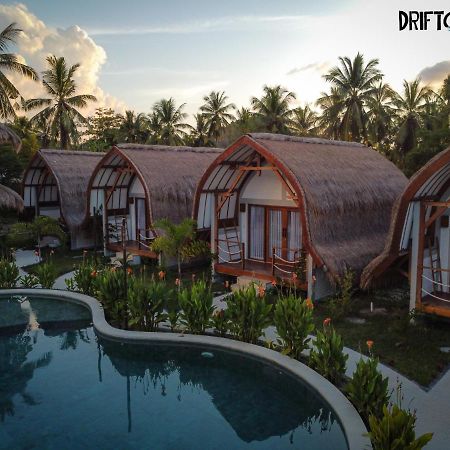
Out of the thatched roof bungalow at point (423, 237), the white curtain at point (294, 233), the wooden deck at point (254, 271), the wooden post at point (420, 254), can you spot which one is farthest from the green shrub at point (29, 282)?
the wooden post at point (420, 254)

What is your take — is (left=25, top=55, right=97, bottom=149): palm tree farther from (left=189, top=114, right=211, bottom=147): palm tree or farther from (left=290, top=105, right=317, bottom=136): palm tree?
(left=290, top=105, right=317, bottom=136): palm tree

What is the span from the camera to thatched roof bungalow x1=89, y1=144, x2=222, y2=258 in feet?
63.0

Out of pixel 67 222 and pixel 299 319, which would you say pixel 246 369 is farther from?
pixel 67 222

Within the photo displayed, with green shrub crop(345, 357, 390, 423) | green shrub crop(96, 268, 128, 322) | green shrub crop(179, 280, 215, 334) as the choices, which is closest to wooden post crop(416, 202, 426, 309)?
green shrub crop(345, 357, 390, 423)

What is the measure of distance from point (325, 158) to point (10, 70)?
59.2ft

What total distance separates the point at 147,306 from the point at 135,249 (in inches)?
328

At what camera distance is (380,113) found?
39375 mm

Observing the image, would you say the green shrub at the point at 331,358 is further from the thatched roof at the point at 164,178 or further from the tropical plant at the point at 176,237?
the thatched roof at the point at 164,178

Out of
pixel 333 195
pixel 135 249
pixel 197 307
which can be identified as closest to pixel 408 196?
pixel 333 195

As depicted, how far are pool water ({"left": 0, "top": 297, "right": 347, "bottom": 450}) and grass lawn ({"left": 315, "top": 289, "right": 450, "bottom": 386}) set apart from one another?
1928mm

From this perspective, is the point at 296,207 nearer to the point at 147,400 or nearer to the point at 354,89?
the point at 147,400

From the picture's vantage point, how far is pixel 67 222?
76.0ft

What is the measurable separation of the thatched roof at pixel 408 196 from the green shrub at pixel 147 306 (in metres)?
5.33

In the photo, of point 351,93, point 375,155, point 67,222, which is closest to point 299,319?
point 375,155
